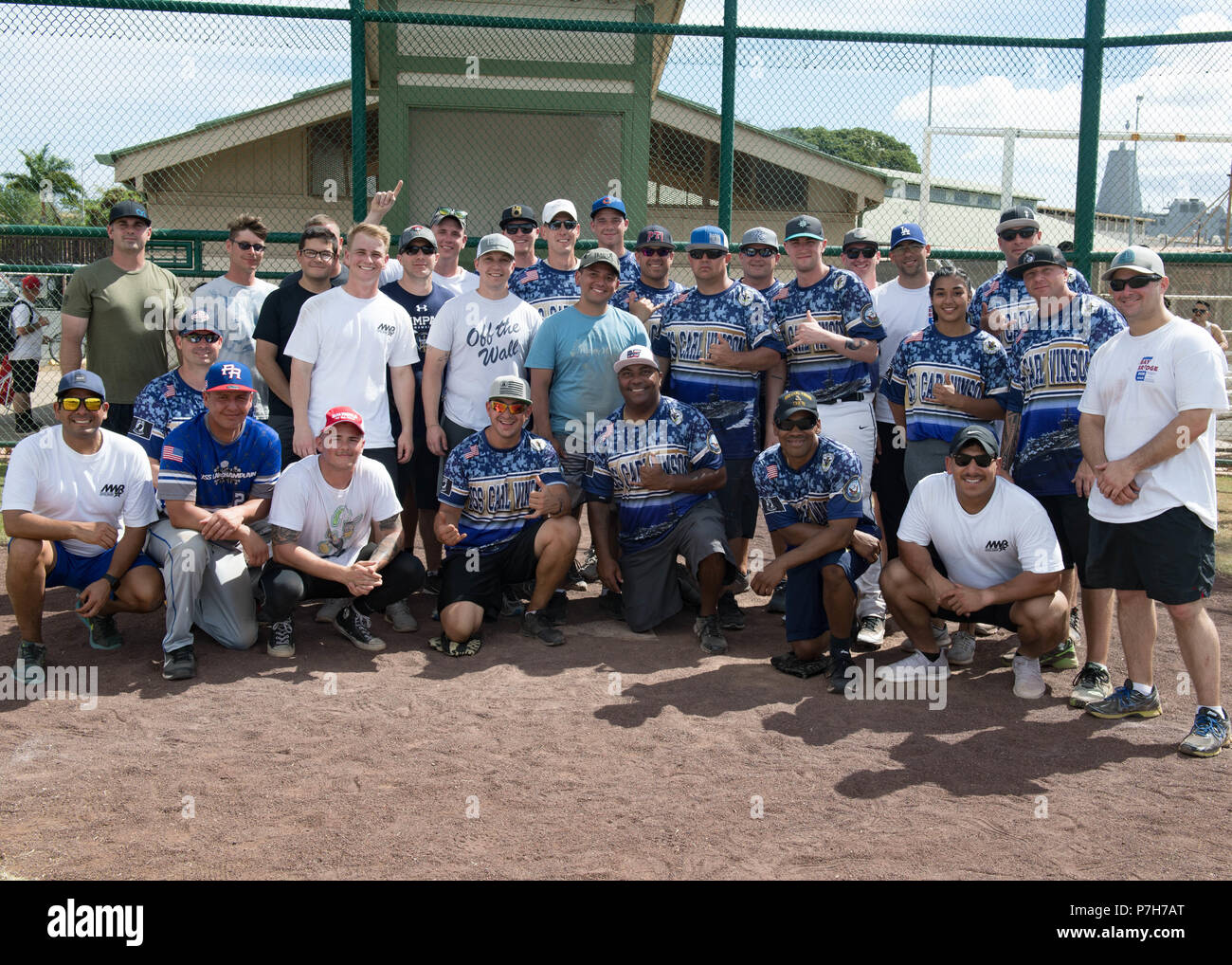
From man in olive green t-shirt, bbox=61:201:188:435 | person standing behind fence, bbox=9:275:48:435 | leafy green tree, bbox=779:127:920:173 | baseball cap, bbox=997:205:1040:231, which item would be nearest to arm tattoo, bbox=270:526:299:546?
man in olive green t-shirt, bbox=61:201:188:435

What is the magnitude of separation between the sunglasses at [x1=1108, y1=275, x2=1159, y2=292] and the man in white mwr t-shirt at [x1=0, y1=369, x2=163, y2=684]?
15.6 feet

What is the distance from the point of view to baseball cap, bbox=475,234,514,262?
626 cm

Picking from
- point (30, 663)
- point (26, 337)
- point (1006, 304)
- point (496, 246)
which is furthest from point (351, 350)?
point (26, 337)

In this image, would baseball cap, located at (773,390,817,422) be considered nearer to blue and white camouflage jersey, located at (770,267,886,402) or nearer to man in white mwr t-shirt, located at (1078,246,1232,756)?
blue and white camouflage jersey, located at (770,267,886,402)

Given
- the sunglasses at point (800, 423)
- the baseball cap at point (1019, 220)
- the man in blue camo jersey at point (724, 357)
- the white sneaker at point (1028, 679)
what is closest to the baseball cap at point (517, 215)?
the man in blue camo jersey at point (724, 357)

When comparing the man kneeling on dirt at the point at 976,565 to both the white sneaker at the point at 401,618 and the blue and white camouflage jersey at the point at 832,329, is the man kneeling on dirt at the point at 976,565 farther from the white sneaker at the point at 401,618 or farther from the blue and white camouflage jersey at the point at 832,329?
the white sneaker at the point at 401,618

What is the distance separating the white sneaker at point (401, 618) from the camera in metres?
6.10

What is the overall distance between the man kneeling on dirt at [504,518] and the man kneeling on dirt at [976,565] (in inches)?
70.7

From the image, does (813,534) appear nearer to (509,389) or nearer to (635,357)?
(635,357)

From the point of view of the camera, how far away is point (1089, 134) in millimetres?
7914

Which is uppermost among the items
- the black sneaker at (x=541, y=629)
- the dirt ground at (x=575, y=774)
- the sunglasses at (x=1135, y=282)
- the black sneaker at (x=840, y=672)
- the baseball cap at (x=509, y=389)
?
the sunglasses at (x=1135, y=282)

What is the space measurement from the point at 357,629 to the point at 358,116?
12.5 ft
